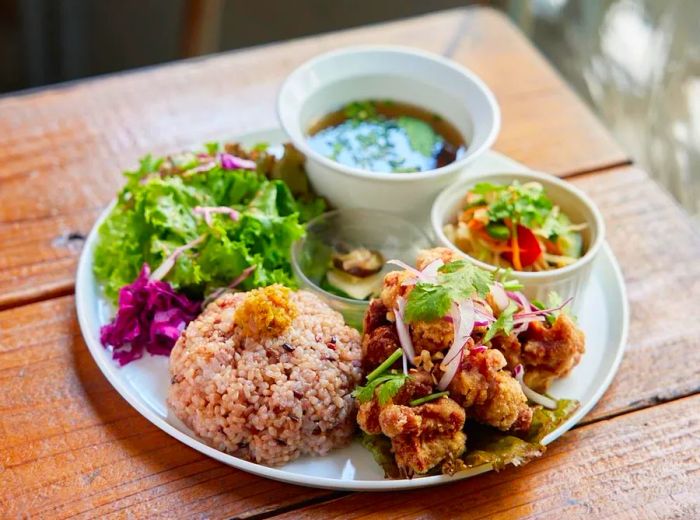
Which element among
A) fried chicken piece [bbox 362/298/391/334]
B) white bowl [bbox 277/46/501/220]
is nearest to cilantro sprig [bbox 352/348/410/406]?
fried chicken piece [bbox 362/298/391/334]

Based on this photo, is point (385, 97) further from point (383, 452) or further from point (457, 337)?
point (383, 452)

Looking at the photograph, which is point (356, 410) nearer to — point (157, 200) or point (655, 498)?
point (655, 498)

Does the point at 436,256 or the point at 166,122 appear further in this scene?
the point at 166,122

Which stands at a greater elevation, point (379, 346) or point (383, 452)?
point (379, 346)

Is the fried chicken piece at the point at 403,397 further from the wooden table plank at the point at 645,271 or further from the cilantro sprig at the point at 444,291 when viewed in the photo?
the wooden table plank at the point at 645,271

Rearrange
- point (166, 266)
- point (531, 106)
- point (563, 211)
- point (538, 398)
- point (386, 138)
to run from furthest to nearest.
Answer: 1. point (531, 106)
2. point (386, 138)
3. point (563, 211)
4. point (166, 266)
5. point (538, 398)

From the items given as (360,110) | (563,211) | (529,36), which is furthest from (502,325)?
(529,36)

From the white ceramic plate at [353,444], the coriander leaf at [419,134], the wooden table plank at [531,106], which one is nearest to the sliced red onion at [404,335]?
the white ceramic plate at [353,444]
